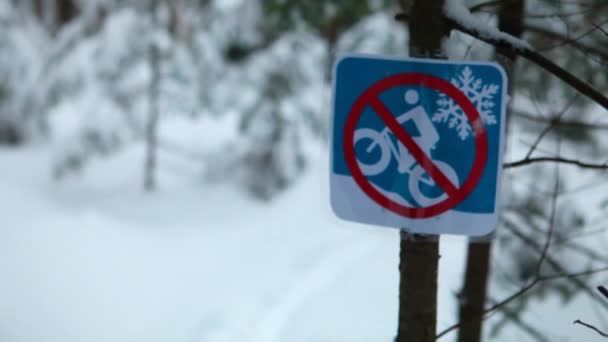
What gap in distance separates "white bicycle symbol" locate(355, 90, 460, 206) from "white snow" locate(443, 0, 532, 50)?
305mm

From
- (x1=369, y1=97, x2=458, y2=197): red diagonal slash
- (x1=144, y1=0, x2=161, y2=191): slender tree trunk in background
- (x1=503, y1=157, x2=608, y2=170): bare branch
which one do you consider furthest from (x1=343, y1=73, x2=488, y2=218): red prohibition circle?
(x1=144, y1=0, x2=161, y2=191): slender tree trunk in background

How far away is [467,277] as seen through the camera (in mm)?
3920

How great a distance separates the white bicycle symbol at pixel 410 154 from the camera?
1.97m

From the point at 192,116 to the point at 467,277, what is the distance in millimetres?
9464

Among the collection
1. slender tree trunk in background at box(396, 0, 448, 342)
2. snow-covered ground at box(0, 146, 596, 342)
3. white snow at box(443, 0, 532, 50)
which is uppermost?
white snow at box(443, 0, 532, 50)

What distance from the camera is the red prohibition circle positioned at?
6.38 feet

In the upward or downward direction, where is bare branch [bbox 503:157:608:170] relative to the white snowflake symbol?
downward

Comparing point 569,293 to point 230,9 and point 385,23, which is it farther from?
point 230,9

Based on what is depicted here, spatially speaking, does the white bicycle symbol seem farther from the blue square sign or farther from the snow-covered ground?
the snow-covered ground

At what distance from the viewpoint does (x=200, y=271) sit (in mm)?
8375

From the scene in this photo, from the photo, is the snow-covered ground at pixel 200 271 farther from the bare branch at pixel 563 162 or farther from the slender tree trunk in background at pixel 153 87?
the slender tree trunk in background at pixel 153 87

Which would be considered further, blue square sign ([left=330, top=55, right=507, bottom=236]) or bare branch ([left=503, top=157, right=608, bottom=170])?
bare branch ([left=503, top=157, right=608, bottom=170])

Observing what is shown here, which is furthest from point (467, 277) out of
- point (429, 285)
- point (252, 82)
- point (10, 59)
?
point (10, 59)

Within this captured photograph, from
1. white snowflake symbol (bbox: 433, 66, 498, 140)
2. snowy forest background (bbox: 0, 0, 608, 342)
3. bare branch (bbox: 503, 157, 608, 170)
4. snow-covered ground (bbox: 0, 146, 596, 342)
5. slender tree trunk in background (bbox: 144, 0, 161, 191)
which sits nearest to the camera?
white snowflake symbol (bbox: 433, 66, 498, 140)
